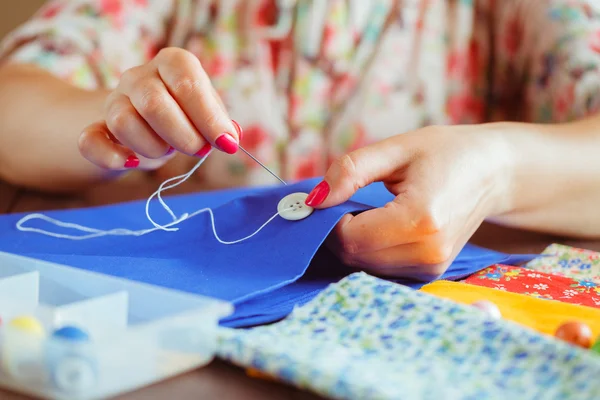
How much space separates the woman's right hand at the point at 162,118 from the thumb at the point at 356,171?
91mm

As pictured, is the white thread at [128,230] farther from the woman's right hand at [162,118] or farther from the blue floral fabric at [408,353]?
the blue floral fabric at [408,353]

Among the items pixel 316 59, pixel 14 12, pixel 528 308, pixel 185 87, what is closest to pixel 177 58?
pixel 185 87

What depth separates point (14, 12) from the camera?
71.1 inches

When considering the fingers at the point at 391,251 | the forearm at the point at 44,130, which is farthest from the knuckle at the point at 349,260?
the forearm at the point at 44,130

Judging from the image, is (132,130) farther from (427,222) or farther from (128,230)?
(427,222)

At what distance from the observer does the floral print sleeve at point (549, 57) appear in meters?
0.97

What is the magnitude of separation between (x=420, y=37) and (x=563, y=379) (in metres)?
0.87

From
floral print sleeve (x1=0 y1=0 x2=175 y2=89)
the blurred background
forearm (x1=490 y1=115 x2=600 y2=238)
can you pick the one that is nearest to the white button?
forearm (x1=490 y1=115 x2=600 y2=238)

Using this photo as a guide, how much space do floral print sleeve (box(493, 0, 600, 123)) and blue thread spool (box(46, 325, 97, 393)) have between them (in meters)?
0.79

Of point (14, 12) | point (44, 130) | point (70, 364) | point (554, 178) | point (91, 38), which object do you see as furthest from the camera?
point (14, 12)

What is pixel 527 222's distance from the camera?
2.65 ft

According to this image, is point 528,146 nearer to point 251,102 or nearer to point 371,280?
point 371,280

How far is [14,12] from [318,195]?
4.81 feet

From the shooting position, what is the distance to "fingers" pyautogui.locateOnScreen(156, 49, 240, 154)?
2.11 feet
